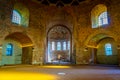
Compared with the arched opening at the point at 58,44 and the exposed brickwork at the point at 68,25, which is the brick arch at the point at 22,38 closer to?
the exposed brickwork at the point at 68,25

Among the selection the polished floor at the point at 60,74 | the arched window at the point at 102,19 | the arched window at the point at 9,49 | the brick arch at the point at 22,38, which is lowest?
the polished floor at the point at 60,74

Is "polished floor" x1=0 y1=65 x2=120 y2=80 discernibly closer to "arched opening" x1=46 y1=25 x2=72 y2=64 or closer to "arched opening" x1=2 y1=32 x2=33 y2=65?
"arched opening" x1=2 y1=32 x2=33 y2=65

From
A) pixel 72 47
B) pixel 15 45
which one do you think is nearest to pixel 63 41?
pixel 72 47

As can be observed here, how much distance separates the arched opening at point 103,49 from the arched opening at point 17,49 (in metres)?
8.86

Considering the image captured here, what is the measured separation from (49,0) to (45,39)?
575 cm

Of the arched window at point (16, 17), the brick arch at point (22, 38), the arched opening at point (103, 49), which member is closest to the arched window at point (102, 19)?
the arched opening at point (103, 49)

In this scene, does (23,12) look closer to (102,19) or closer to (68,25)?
(68,25)

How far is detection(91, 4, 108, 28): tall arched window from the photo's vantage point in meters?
19.8

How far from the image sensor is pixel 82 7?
20.8 meters

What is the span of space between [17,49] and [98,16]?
12.7 meters

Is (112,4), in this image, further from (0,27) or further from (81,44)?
(0,27)

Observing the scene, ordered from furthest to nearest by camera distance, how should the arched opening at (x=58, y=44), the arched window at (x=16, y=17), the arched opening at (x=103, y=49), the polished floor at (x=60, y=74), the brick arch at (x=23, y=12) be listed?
1. the arched opening at (x=58, y=44)
2. the arched opening at (x=103, y=49)
3. the arched window at (x=16, y=17)
4. the brick arch at (x=23, y=12)
5. the polished floor at (x=60, y=74)

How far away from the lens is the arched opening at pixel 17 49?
1950 cm

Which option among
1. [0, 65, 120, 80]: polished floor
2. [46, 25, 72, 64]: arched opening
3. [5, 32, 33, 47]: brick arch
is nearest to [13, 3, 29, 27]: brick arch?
[5, 32, 33, 47]: brick arch
